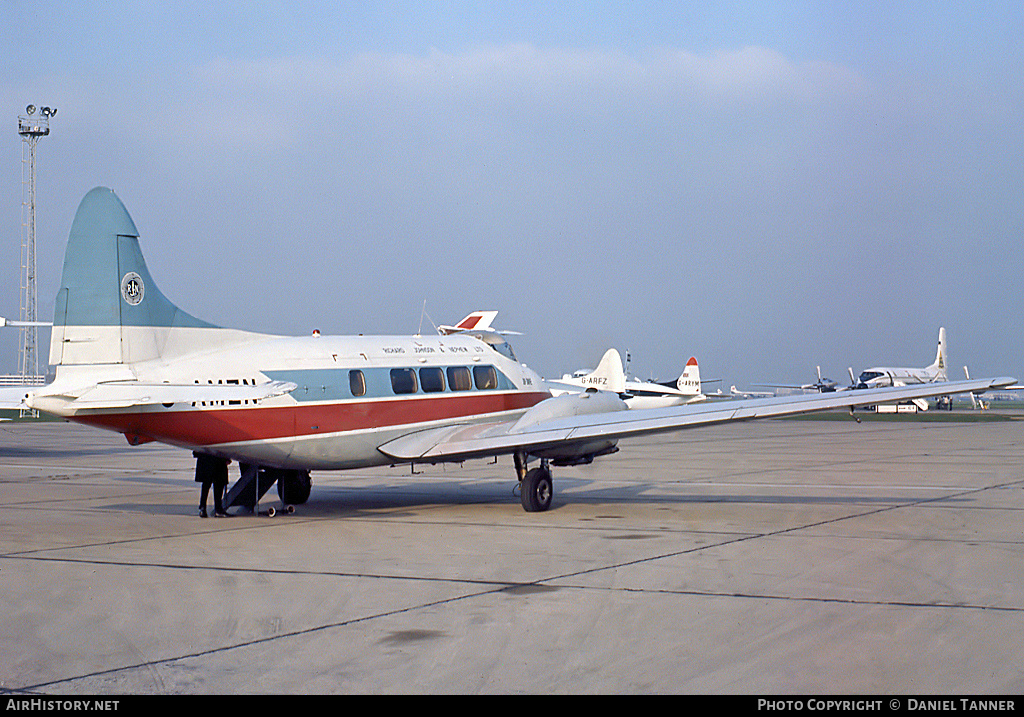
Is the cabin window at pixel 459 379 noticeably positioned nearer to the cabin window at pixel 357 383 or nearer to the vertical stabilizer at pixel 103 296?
the cabin window at pixel 357 383

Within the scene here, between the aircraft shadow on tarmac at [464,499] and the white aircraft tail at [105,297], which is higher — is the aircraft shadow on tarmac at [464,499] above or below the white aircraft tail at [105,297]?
below

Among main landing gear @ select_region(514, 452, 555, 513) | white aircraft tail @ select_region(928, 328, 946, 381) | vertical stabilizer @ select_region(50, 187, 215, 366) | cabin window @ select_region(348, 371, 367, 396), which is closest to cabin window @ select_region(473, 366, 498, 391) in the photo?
main landing gear @ select_region(514, 452, 555, 513)

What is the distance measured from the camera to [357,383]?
1734 cm

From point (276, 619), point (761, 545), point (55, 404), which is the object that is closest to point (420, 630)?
point (276, 619)

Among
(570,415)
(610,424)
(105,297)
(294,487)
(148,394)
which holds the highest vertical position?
(105,297)

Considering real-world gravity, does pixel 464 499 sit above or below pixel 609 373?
below

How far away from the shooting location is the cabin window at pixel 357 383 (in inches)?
679

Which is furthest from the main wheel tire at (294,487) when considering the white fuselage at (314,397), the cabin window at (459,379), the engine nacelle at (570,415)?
the engine nacelle at (570,415)

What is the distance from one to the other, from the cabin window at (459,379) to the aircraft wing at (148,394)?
12.6 ft

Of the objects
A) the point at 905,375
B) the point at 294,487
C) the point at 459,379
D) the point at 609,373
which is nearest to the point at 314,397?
the point at 294,487

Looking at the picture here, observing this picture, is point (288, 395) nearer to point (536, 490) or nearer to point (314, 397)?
point (314, 397)

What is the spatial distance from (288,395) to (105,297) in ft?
9.84
